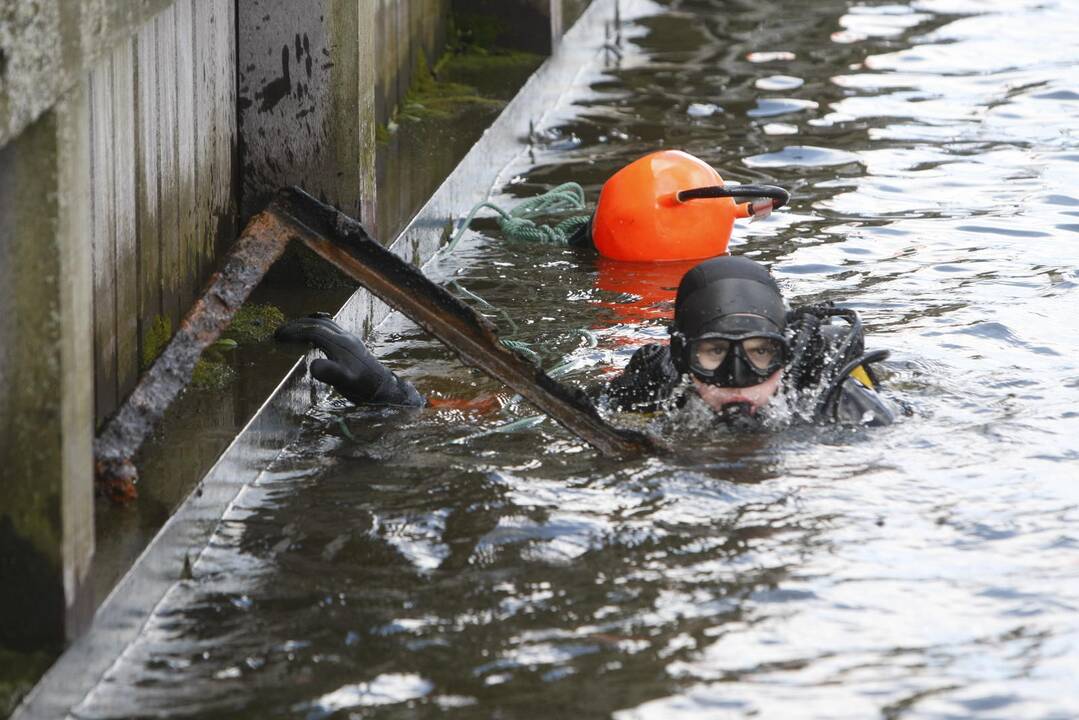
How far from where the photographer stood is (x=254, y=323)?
22.2 ft

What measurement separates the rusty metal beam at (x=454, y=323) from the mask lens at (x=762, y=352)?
1.48 ft

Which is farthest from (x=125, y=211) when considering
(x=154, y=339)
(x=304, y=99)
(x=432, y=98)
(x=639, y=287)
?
(x=432, y=98)

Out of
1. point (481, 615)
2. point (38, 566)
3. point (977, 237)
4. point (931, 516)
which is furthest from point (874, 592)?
point (977, 237)

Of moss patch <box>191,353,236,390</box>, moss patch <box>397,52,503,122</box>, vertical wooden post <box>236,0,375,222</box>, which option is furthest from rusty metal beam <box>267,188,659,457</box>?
moss patch <box>397,52,503,122</box>

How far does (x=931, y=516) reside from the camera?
5.19 m

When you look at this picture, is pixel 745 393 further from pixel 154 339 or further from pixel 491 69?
pixel 491 69

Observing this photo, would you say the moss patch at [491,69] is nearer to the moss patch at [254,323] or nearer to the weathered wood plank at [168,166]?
the moss patch at [254,323]

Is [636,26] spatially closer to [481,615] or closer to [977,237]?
[977,237]

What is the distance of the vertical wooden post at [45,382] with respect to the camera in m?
3.89

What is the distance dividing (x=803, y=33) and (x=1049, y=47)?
2.05m

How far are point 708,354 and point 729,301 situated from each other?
8.0 inches

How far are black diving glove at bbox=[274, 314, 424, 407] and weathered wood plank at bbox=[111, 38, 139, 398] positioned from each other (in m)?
0.66

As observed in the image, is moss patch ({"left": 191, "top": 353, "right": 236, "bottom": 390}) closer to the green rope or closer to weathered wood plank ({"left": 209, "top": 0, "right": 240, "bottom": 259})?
weathered wood plank ({"left": 209, "top": 0, "right": 240, "bottom": 259})

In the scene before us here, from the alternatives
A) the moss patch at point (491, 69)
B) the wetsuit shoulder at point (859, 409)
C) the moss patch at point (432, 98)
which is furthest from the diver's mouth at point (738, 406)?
the moss patch at point (491, 69)
